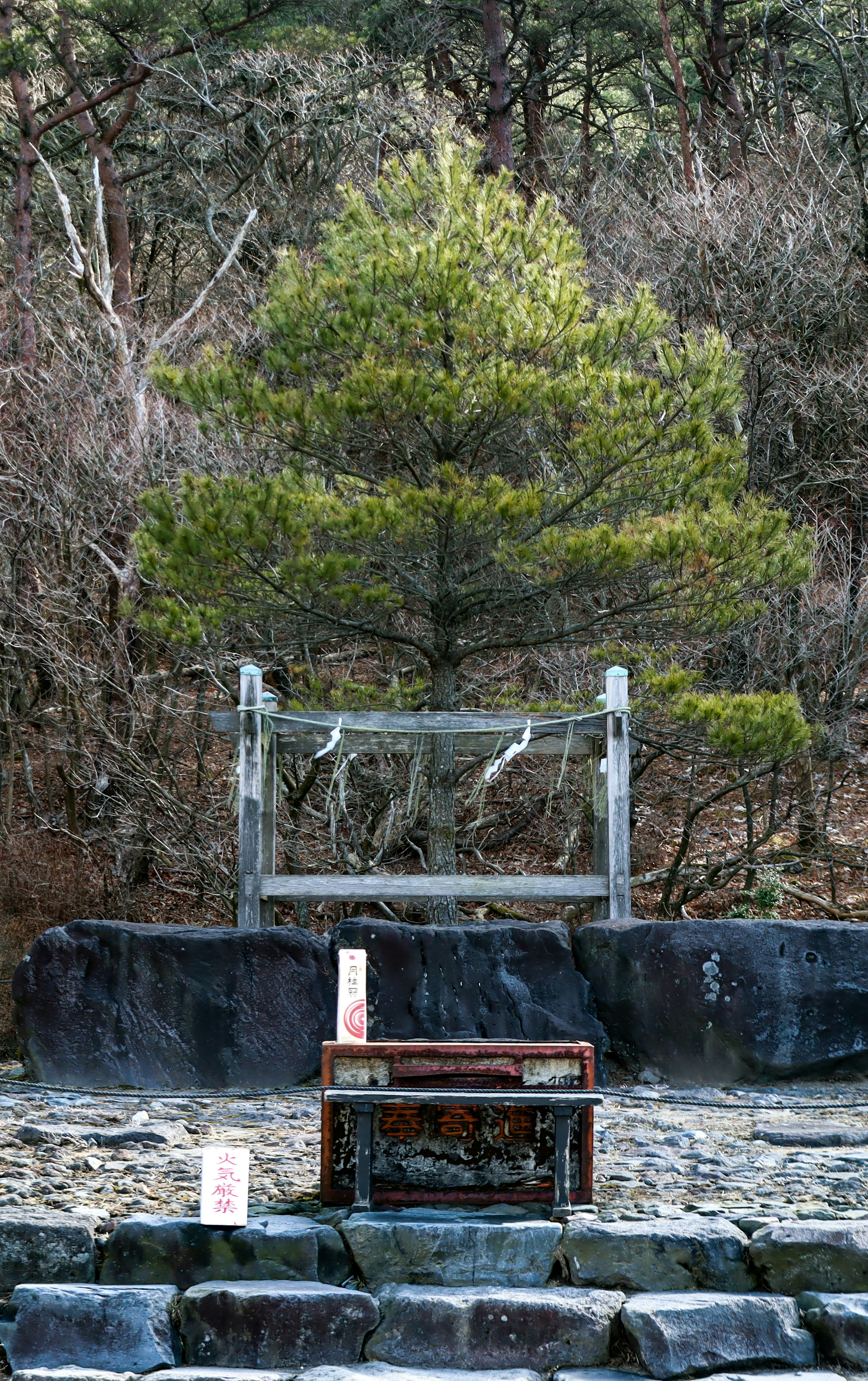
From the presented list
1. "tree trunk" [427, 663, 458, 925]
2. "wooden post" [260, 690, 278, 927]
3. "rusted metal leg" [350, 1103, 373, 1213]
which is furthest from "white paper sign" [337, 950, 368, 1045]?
"tree trunk" [427, 663, 458, 925]

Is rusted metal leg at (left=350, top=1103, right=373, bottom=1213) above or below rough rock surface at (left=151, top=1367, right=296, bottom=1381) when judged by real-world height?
above

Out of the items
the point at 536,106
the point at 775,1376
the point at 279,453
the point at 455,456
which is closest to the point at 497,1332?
the point at 775,1376

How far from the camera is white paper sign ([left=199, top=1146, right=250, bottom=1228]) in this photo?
13.9 ft

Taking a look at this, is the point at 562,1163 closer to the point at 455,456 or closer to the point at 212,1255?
the point at 212,1255

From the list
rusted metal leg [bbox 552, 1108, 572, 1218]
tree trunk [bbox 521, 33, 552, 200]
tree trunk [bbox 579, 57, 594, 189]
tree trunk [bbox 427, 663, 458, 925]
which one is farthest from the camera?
tree trunk [bbox 521, 33, 552, 200]

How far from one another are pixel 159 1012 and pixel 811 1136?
10.7 feet

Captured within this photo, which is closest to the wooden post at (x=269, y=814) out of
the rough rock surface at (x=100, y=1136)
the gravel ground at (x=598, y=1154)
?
the gravel ground at (x=598, y=1154)

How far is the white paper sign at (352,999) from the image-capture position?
4.70 metres

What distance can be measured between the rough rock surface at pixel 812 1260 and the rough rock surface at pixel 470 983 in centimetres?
246

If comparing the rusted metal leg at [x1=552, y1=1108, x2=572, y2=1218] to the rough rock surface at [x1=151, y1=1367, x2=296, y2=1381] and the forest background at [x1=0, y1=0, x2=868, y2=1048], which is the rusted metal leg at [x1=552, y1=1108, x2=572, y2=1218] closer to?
the rough rock surface at [x1=151, y1=1367, x2=296, y2=1381]

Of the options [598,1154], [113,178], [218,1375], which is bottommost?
[218,1375]

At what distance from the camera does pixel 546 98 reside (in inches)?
781

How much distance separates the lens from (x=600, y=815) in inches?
307

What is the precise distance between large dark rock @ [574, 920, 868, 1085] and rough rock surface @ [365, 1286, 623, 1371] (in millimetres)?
2566
